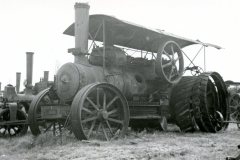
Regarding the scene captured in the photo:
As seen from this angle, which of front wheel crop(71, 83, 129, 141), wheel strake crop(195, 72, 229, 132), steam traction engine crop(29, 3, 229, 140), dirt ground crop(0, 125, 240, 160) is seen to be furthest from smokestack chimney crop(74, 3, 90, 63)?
wheel strake crop(195, 72, 229, 132)

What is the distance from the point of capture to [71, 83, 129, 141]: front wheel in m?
6.65

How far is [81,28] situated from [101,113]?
2100mm

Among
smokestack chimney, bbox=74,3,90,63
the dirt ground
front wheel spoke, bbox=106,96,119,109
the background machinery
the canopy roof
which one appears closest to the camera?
the dirt ground

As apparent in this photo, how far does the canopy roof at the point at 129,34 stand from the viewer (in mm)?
8305

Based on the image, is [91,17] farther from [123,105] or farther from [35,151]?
[35,151]

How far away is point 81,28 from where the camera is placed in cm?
818

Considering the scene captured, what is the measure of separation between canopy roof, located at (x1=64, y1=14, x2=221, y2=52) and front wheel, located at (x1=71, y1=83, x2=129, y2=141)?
5.16ft

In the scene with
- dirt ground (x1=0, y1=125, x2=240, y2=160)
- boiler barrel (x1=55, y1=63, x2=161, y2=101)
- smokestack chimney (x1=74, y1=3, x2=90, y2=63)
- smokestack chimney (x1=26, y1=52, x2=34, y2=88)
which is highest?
smokestack chimney (x1=74, y1=3, x2=90, y2=63)

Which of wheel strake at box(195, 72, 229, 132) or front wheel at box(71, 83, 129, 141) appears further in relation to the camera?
wheel strake at box(195, 72, 229, 132)

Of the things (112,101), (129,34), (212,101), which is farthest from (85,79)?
(212,101)

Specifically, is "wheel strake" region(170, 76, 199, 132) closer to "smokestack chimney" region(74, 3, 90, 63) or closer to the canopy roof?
the canopy roof

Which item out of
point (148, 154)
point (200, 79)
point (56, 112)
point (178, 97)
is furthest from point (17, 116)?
point (148, 154)

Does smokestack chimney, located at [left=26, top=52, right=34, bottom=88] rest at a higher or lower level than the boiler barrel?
higher

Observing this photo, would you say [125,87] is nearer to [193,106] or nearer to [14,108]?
[193,106]
